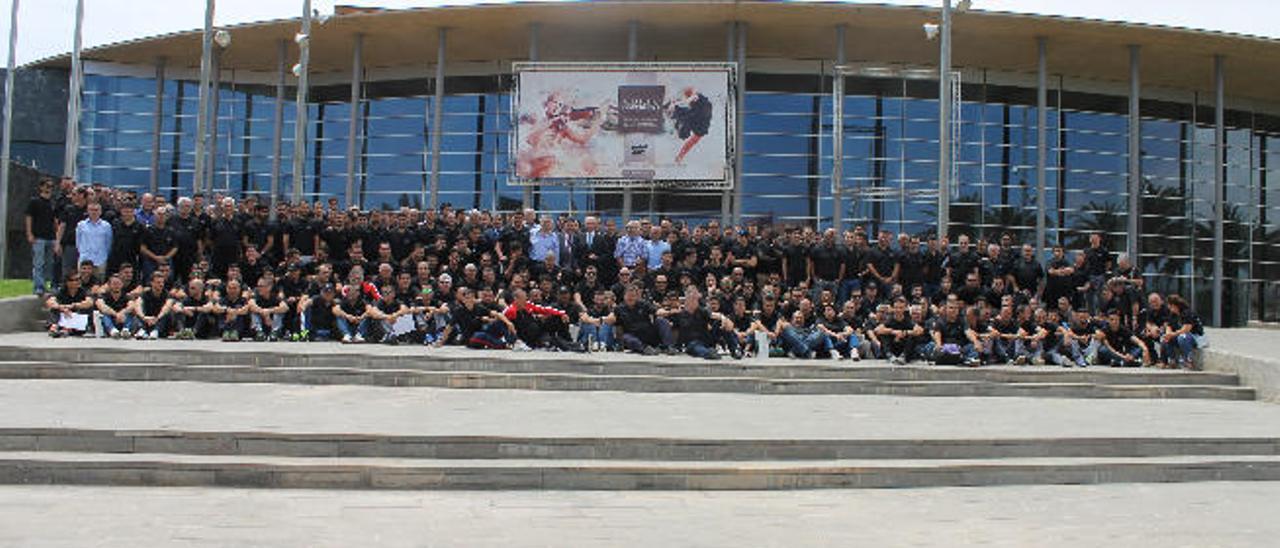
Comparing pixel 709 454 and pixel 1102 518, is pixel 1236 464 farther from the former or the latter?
pixel 709 454

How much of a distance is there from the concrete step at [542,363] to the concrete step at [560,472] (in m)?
4.49

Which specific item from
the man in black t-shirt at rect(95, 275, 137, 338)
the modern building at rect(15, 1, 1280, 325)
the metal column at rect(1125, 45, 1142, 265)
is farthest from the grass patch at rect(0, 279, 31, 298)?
the metal column at rect(1125, 45, 1142, 265)

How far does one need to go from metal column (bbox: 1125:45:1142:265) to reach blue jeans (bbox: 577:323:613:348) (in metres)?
17.8

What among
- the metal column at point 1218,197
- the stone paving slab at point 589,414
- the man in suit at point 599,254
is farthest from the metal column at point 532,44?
the metal column at point 1218,197

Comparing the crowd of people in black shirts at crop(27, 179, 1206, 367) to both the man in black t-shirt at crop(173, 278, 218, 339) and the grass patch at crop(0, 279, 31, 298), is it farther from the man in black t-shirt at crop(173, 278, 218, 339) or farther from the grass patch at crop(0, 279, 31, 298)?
the grass patch at crop(0, 279, 31, 298)

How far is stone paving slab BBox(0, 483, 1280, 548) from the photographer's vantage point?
221 inches

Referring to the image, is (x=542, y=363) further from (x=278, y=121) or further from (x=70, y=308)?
(x=278, y=121)

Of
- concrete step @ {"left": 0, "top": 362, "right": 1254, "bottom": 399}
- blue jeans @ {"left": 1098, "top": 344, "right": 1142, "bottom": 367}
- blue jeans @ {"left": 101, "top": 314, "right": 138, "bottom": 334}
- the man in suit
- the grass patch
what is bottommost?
concrete step @ {"left": 0, "top": 362, "right": 1254, "bottom": 399}

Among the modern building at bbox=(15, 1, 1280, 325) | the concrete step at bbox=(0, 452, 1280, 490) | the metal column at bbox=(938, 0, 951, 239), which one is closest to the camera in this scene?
the concrete step at bbox=(0, 452, 1280, 490)

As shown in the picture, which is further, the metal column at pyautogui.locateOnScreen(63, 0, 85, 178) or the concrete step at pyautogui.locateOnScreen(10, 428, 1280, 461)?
the metal column at pyautogui.locateOnScreen(63, 0, 85, 178)

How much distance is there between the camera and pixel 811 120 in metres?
27.8

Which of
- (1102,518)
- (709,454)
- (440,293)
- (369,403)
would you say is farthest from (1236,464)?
(440,293)

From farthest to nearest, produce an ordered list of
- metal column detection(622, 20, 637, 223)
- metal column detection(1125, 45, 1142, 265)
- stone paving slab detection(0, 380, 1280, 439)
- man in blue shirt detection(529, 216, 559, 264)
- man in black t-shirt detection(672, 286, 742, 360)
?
1. metal column detection(1125, 45, 1142, 265)
2. metal column detection(622, 20, 637, 223)
3. man in blue shirt detection(529, 216, 559, 264)
4. man in black t-shirt detection(672, 286, 742, 360)
5. stone paving slab detection(0, 380, 1280, 439)

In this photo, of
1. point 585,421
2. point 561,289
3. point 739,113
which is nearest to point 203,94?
point 561,289
